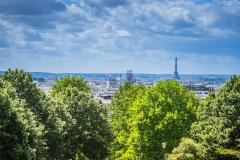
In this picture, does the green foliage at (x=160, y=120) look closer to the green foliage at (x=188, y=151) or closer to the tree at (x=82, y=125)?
the tree at (x=82, y=125)

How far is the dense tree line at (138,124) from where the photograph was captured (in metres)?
46.9

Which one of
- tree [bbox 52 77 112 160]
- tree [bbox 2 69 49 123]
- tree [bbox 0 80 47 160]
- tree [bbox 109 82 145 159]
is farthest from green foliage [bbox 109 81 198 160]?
tree [bbox 0 80 47 160]

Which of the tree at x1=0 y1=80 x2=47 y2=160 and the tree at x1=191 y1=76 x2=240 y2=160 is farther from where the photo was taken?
the tree at x1=191 y1=76 x2=240 y2=160

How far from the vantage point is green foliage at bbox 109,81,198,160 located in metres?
56.5

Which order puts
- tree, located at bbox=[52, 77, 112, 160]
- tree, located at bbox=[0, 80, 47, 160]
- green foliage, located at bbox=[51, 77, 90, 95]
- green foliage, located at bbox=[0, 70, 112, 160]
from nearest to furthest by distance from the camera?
tree, located at bbox=[0, 80, 47, 160] → green foliage, located at bbox=[0, 70, 112, 160] → tree, located at bbox=[52, 77, 112, 160] → green foliage, located at bbox=[51, 77, 90, 95]

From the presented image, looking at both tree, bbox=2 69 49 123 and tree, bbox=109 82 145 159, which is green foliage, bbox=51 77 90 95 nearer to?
tree, bbox=109 82 145 159

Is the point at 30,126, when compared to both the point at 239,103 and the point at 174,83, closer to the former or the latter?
the point at 239,103

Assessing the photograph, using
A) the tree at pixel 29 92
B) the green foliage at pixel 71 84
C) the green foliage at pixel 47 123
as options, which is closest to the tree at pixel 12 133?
the green foliage at pixel 47 123

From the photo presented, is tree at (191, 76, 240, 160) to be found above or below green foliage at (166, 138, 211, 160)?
above

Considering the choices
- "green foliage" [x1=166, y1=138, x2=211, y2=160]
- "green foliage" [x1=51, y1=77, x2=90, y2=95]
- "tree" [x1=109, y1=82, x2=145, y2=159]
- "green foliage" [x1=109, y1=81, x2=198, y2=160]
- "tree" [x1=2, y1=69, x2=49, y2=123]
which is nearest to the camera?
"green foliage" [x1=166, y1=138, x2=211, y2=160]

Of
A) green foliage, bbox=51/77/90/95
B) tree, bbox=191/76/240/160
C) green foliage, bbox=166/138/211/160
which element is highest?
green foliage, bbox=51/77/90/95

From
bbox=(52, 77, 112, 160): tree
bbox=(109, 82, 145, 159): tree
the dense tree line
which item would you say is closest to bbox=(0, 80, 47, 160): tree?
the dense tree line

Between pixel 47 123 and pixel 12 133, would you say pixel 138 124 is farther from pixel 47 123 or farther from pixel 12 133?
pixel 12 133

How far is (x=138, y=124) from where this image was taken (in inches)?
2303
